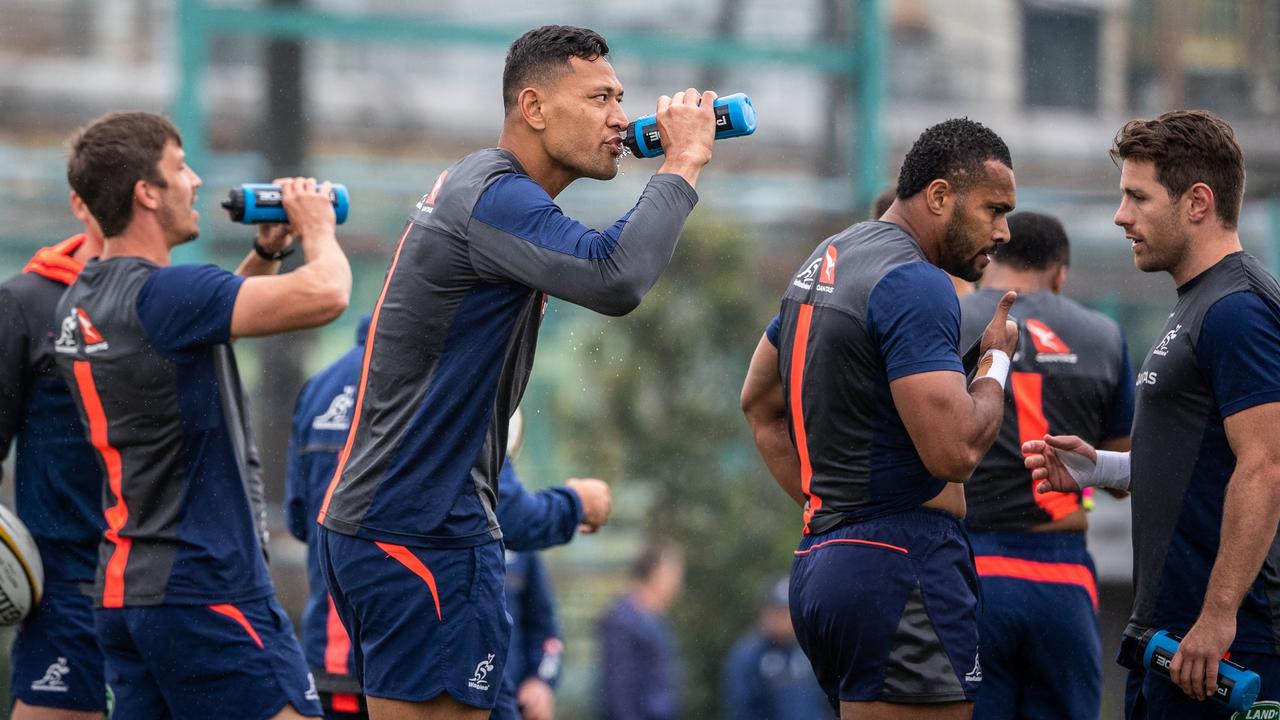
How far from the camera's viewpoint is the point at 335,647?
5.39m

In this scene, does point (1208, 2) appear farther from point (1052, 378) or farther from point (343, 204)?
point (343, 204)

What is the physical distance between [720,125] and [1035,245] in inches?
84.9

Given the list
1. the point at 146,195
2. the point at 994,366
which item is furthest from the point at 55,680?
the point at 994,366

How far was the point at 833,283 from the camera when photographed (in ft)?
13.1

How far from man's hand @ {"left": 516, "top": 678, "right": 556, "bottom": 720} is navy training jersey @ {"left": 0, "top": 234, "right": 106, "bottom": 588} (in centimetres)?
201

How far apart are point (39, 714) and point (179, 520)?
1158mm

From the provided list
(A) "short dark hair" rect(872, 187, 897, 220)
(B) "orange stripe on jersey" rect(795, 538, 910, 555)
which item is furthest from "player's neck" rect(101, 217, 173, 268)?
(A) "short dark hair" rect(872, 187, 897, 220)

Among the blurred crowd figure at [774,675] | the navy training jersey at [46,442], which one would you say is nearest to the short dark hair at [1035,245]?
the navy training jersey at [46,442]

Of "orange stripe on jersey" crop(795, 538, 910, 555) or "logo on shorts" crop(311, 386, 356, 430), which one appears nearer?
"orange stripe on jersey" crop(795, 538, 910, 555)

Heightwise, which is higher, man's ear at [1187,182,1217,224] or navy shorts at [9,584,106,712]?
man's ear at [1187,182,1217,224]

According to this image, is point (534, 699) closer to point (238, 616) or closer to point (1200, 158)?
point (238, 616)

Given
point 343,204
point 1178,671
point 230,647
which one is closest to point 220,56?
point 343,204

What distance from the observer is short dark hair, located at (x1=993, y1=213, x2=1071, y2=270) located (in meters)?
5.63

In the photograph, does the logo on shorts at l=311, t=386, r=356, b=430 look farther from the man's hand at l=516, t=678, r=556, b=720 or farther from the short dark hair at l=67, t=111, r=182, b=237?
the man's hand at l=516, t=678, r=556, b=720
